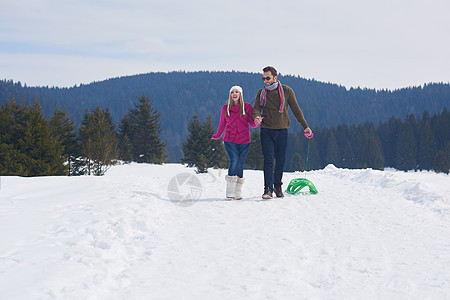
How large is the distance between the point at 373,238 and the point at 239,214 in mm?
2064

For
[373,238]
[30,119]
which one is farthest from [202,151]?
[373,238]

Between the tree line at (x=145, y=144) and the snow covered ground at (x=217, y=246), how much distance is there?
367 cm

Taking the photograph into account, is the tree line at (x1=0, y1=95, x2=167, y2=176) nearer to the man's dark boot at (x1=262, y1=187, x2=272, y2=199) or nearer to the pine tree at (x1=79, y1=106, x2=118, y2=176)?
the pine tree at (x1=79, y1=106, x2=118, y2=176)

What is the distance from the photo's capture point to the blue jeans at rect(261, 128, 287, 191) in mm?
6910

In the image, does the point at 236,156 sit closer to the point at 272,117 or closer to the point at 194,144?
the point at 272,117

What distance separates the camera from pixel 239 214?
5664mm

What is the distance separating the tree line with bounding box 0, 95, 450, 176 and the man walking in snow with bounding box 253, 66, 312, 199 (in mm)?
2227

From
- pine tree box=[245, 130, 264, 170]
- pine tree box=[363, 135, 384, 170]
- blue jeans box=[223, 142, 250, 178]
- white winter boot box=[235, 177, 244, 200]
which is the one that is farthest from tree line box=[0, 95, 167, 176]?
pine tree box=[363, 135, 384, 170]

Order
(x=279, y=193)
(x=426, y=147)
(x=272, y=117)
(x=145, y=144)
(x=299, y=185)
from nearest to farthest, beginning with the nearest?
(x=272, y=117), (x=279, y=193), (x=299, y=185), (x=145, y=144), (x=426, y=147)

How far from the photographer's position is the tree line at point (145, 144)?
1997cm

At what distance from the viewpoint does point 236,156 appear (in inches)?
280

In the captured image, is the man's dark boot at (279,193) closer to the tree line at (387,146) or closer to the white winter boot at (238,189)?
the white winter boot at (238,189)

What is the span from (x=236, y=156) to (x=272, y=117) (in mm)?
1075

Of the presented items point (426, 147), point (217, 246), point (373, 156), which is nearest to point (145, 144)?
point (217, 246)
